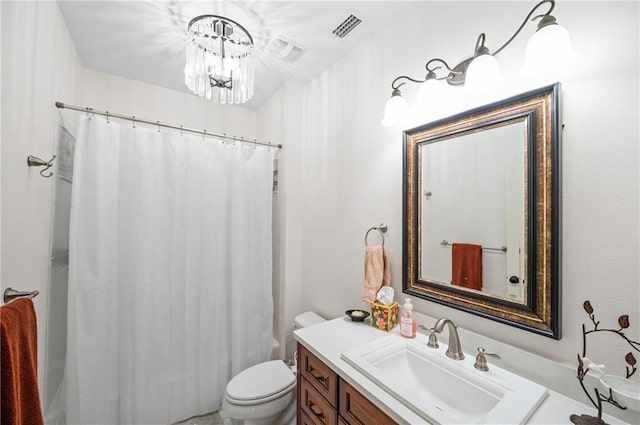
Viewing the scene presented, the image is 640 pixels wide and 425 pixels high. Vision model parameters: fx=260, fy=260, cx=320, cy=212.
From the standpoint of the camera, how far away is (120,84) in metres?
2.13

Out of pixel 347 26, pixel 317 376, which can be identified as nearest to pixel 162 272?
pixel 317 376

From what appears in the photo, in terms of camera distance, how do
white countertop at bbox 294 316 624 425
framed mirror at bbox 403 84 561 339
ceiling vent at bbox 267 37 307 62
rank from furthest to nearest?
ceiling vent at bbox 267 37 307 62 < framed mirror at bbox 403 84 561 339 < white countertop at bbox 294 316 624 425

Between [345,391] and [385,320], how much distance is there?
421mm

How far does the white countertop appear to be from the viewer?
2.52 ft

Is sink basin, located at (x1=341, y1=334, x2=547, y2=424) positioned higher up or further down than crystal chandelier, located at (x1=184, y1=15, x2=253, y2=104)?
further down

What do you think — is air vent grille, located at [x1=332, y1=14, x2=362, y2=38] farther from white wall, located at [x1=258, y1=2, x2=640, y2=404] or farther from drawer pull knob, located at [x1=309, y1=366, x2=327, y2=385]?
drawer pull knob, located at [x1=309, y1=366, x2=327, y2=385]

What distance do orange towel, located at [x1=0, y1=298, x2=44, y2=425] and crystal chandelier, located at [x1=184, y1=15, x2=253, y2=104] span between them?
122 centimetres

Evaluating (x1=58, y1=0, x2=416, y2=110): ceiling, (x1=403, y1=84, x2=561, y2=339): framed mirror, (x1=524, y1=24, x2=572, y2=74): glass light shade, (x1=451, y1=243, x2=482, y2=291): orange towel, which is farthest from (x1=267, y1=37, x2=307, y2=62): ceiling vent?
(x1=451, y1=243, x2=482, y2=291): orange towel

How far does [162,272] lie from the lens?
1681 millimetres

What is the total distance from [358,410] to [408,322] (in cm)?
46

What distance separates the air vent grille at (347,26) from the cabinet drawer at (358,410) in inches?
71.2

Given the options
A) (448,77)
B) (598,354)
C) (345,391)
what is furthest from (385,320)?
(448,77)

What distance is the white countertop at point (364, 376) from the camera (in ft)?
2.52

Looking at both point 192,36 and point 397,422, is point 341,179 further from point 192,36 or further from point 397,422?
point 397,422
